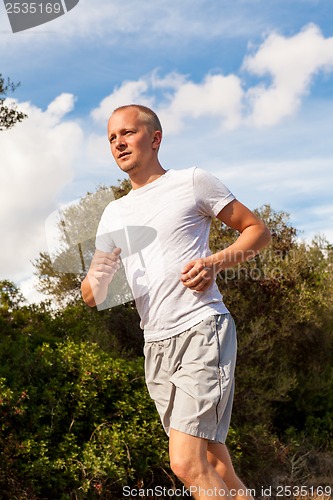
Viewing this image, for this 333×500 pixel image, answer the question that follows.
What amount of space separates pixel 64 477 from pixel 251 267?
4.00 m

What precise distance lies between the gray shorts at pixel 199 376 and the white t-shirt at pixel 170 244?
0.06 meters

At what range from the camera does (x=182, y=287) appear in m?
3.29

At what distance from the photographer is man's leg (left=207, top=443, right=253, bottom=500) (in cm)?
334

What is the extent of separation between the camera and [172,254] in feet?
11.0

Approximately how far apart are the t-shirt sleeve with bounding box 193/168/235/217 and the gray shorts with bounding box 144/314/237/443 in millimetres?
538

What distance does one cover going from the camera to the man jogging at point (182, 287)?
3.15 m

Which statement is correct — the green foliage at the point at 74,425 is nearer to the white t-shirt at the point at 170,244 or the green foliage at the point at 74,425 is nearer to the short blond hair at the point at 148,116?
the white t-shirt at the point at 170,244

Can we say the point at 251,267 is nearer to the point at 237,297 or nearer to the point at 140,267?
the point at 237,297

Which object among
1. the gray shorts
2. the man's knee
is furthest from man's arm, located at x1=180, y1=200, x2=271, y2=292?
the man's knee

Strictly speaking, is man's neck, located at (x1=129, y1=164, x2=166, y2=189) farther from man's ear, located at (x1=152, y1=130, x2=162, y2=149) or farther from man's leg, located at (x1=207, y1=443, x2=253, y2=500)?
man's leg, located at (x1=207, y1=443, x2=253, y2=500)

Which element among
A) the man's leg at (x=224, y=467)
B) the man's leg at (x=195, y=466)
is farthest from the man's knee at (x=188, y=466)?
the man's leg at (x=224, y=467)

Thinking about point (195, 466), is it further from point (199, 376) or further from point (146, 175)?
point (146, 175)

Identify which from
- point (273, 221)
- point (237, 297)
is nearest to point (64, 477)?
point (237, 297)

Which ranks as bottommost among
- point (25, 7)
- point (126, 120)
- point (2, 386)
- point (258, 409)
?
point (258, 409)
